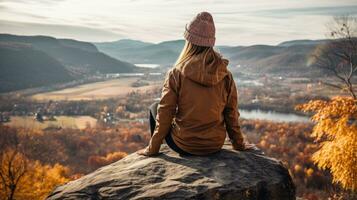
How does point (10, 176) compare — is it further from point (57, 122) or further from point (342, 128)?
point (57, 122)

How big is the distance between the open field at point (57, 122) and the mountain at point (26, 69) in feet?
140

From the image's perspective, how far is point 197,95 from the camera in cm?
497

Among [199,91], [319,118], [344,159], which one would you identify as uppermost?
[199,91]

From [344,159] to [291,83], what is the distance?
149m

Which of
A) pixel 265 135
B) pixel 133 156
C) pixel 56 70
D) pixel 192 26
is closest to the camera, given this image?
pixel 192 26

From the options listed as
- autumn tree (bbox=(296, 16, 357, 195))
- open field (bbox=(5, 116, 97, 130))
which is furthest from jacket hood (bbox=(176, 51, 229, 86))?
open field (bbox=(5, 116, 97, 130))

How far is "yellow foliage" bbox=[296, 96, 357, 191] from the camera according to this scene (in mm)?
14641

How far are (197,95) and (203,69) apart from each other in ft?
1.19

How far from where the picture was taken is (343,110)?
51.2ft

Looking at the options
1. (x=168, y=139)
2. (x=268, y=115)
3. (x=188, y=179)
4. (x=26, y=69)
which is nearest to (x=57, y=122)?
(x=268, y=115)

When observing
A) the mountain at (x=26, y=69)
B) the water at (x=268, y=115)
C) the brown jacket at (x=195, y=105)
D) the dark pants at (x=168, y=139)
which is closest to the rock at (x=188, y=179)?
the dark pants at (x=168, y=139)

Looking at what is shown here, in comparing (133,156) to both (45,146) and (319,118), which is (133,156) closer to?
(319,118)

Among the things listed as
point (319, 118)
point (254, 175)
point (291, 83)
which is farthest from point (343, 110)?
point (291, 83)

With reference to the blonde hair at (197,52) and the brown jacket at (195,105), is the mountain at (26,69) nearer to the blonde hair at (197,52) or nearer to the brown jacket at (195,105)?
the brown jacket at (195,105)
